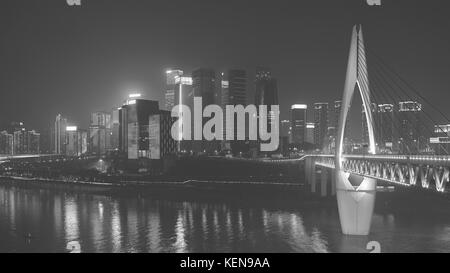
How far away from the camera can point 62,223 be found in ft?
111

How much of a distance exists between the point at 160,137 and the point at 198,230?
230 ft

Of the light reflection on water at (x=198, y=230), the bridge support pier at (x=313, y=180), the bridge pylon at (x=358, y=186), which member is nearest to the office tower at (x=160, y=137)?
the bridge support pier at (x=313, y=180)

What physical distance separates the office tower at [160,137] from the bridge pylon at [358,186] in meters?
69.9

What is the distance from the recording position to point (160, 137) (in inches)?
3888

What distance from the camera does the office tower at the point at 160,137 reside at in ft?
318

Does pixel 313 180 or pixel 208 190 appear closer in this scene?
pixel 313 180

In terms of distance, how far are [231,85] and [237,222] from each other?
9163cm

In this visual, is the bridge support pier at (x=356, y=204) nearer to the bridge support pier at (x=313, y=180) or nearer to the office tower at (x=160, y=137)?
the bridge support pier at (x=313, y=180)

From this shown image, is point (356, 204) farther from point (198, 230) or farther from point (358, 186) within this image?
point (198, 230)

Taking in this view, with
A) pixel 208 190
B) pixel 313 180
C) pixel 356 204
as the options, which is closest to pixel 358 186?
pixel 356 204
